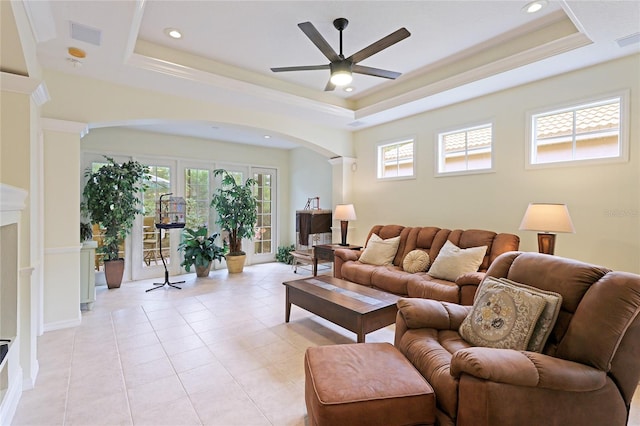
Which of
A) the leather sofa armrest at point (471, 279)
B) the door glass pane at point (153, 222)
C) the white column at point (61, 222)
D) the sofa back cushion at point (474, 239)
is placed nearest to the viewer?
the leather sofa armrest at point (471, 279)

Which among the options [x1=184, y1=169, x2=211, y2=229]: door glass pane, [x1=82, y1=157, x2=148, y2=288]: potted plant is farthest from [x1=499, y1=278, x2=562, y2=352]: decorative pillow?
[x1=184, y1=169, x2=211, y2=229]: door glass pane

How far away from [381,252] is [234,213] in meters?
2.99

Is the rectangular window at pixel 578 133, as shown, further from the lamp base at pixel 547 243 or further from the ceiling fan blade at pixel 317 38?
the ceiling fan blade at pixel 317 38

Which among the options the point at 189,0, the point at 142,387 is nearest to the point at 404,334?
the point at 142,387

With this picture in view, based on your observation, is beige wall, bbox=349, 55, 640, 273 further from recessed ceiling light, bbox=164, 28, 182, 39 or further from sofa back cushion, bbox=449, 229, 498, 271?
→ recessed ceiling light, bbox=164, 28, 182, 39

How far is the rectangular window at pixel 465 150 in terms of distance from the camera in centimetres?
402

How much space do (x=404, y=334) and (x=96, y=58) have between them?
363 cm

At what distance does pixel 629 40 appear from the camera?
262 centimetres

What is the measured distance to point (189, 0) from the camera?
2521mm

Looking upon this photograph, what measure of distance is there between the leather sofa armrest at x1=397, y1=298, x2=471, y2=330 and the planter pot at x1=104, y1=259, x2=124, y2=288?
4.64 metres

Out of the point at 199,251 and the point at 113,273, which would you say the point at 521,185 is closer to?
the point at 199,251

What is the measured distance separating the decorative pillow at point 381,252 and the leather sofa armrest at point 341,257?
0.13 meters

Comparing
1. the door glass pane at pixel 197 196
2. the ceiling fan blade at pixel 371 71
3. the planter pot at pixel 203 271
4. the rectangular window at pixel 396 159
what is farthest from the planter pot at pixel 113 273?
the ceiling fan blade at pixel 371 71

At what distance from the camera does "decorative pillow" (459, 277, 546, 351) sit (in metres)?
1.76
